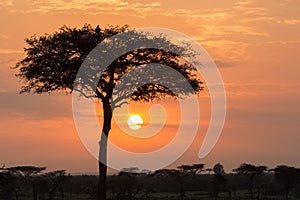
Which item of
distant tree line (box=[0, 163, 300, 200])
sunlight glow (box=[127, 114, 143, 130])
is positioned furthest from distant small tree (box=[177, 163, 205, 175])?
sunlight glow (box=[127, 114, 143, 130])

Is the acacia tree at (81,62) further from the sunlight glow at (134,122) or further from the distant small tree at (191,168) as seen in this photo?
the distant small tree at (191,168)

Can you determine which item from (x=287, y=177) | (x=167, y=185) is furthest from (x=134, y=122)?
(x=167, y=185)

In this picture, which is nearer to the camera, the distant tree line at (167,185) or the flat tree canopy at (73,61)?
the flat tree canopy at (73,61)

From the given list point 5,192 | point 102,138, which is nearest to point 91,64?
point 102,138

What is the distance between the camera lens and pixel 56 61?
45.0 m

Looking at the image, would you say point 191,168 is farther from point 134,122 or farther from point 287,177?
point 134,122

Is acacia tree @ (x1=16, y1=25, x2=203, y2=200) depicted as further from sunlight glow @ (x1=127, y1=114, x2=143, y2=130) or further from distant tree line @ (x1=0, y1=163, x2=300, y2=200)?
distant tree line @ (x1=0, y1=163, x2=300, y2=200)

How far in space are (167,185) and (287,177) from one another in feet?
117

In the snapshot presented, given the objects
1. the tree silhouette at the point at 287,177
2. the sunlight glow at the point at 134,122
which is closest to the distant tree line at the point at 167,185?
the tree silhouette at the point at 287,177

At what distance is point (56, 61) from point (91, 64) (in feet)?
7.15

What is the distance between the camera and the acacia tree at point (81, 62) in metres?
44.3

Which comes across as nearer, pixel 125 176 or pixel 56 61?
pixel 56 61

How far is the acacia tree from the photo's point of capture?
44.3 m

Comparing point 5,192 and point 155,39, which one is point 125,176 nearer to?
point 5,192
